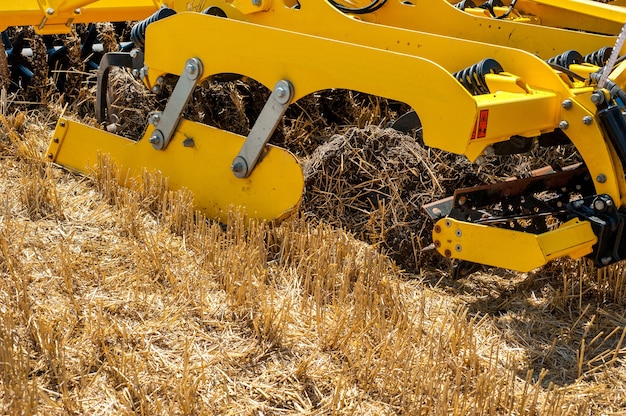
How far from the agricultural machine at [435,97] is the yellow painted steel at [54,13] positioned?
0.02 metres

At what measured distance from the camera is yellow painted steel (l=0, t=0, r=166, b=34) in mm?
5203

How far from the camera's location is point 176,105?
4395 millimetres

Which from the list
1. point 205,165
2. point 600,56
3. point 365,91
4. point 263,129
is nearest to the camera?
point 365,91

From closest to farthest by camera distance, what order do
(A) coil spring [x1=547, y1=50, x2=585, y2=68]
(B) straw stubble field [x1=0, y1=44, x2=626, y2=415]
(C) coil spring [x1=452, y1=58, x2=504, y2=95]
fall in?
(B) straw stubble field [x1=0, y1=44, x2=626, y2=415] → (C) coil spring [x1=452, y1=58, x2=504, y2=95] → (A) coil spring [x1=547, y1=50, x2=585, y2=68]

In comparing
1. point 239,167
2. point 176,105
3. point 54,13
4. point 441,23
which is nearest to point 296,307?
point 239,167

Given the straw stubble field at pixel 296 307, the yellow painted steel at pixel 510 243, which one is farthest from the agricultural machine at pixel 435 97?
the straw stubble field at pixel 296 307

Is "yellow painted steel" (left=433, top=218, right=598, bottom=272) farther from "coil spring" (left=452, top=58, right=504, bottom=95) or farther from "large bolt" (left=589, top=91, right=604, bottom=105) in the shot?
"coil spring" (left=452, top=58, right=504, bottom=95)

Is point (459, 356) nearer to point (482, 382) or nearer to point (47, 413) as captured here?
point (482, 382)

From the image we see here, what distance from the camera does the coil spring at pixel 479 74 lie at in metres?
3.59

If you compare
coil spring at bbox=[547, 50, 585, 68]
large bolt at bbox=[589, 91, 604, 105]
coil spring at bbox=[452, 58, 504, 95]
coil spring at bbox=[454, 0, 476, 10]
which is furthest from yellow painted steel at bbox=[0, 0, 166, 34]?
large bolt at bbox=[589, 91, 604, 105]

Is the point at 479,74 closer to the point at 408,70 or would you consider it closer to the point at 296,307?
the point at 408,70

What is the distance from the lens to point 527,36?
14.0 feet

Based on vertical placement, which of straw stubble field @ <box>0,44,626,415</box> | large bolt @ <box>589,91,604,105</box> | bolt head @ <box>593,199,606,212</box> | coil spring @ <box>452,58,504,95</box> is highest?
large bolt @ <box>589,91,604,105</box>

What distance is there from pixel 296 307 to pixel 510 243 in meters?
0.90
